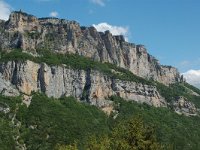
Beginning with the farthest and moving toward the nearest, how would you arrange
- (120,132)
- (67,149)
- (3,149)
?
(3,149), (67,149), (120,132)

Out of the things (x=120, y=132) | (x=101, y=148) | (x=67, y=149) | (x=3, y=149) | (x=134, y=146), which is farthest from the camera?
(x=3, y=149)

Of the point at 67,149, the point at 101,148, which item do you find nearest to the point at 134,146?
the point at 101,148

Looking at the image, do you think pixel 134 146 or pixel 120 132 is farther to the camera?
pixel 120 132

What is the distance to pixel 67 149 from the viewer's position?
8400 centimetres

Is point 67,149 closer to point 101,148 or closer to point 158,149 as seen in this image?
point 101,148

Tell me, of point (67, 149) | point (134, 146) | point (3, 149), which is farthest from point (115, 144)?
point (3, 149)

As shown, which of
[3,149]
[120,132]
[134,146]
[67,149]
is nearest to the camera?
[134,146]

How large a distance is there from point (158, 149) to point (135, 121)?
509cm

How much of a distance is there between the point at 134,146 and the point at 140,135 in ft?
5.39

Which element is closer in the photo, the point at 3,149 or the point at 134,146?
the point at 134,146

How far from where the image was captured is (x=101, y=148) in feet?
256

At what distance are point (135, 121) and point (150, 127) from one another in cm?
222

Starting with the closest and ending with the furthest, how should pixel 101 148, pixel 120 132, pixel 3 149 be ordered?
pixel 120 132, pixel 101 148, pixel 3 149

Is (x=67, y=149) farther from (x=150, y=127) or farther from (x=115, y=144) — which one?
(x=150, y=127)
